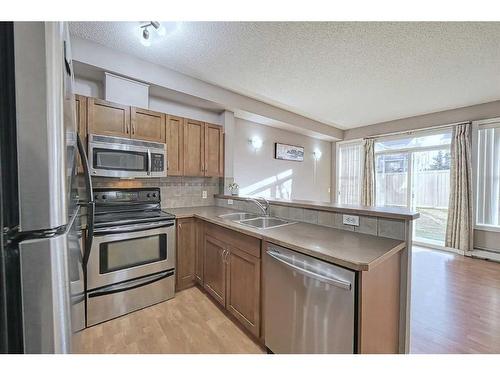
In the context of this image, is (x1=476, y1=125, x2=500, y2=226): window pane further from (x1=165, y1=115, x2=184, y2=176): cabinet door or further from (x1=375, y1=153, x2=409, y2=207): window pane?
(x1=165, y1=115, x2=184, y2=176): cabinet door

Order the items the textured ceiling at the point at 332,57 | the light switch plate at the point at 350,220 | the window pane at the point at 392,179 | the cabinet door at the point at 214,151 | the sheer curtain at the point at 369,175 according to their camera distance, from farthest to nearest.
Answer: the sheer curtain at the point at 369,175 → the window pane at the point at 392,179 → the cabinet door at the point at 214,151 → the textured ceiling at the point at 332,57 → the light switch plate at the point at 350,220

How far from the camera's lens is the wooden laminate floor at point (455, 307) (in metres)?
1.73

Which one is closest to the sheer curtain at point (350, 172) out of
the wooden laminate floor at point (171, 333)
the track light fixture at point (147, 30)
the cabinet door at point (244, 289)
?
the cabinet door at point (244, 289)

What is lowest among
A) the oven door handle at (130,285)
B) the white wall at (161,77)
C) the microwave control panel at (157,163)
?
the oven door handle at (130,285)

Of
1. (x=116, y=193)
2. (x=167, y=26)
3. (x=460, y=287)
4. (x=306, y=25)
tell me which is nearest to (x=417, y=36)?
(x=306, y=25)

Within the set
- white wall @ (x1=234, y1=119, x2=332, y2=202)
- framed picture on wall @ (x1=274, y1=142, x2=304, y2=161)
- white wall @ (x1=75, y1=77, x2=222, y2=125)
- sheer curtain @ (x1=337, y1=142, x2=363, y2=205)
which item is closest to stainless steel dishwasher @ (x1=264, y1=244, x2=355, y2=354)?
white wall @ (x1=75, y1=77, x2=222, y2=125)

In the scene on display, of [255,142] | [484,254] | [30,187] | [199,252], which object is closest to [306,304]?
[30,187]

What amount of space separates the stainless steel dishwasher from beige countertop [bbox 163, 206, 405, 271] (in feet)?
0.18

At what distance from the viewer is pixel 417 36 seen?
206cm

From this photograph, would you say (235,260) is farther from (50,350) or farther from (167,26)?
(167,26)

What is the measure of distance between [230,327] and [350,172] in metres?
4.98

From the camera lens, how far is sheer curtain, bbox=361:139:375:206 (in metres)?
5.15

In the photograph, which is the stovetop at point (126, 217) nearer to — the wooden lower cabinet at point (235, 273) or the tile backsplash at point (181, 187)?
the tile backsplash at point (181, 187)

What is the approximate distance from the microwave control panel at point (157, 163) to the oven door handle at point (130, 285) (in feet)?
3.73
